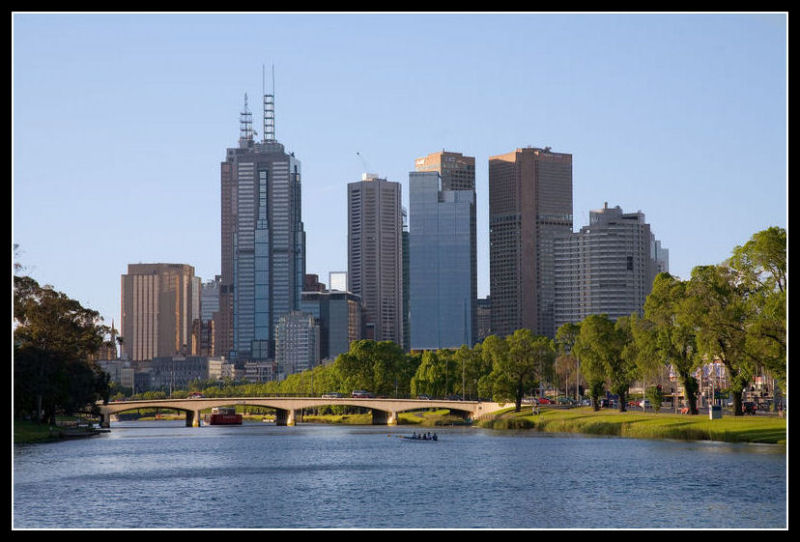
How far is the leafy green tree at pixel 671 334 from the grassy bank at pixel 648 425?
5.58 metres

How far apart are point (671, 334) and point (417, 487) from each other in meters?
56.0

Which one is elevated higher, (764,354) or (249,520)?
(764,354)

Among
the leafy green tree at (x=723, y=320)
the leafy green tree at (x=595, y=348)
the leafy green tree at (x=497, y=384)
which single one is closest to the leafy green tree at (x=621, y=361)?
the leafy green tree at (x=595, y=348)

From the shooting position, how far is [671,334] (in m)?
129

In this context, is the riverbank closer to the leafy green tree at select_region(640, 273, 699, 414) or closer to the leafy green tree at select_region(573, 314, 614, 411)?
the leafy green tree at select_region(573, 314, 614, 411)

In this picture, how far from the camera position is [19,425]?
144 m

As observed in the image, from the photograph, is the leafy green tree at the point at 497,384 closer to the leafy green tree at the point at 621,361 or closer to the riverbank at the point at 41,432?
the leafy green tree at the point at 621,361

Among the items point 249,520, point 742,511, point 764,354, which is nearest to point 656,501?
point 742,511

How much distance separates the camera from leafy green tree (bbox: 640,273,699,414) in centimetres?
12594

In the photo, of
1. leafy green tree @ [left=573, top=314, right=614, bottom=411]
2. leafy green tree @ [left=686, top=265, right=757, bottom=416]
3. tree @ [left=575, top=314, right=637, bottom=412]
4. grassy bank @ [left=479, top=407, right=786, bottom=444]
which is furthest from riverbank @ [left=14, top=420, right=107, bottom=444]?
leafy green tree @ [left=686, top=265, right=757, bottom=416]

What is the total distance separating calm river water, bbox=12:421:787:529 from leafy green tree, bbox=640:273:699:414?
1126 centimetres
